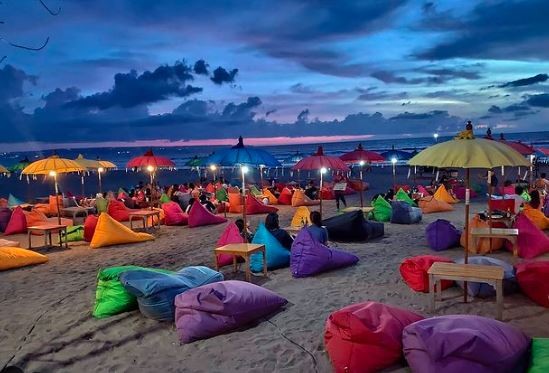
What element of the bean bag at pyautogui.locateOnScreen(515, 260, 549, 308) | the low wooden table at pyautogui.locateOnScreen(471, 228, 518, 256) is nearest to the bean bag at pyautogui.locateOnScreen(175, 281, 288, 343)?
the bean bag at pyautogui.locateOnScreen(515, 260, 549, 308)

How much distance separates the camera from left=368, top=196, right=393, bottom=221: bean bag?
492 inches

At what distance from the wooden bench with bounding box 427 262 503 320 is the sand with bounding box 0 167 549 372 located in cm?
33

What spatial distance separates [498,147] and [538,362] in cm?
270

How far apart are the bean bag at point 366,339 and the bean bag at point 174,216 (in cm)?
994

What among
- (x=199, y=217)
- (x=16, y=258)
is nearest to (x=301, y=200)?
(x=199, y=217)

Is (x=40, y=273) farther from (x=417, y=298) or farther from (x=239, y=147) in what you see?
(x=417, y=298)

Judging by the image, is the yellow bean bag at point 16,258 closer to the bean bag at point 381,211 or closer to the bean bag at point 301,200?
the bean bag at point 381,211

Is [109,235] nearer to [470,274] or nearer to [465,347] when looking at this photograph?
[470,274]

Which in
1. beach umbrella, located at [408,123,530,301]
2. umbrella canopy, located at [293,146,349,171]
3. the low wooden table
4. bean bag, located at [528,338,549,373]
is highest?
beach umbrella, located at [408,123,530,301]

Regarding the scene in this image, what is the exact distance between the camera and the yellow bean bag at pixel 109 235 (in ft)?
34.9

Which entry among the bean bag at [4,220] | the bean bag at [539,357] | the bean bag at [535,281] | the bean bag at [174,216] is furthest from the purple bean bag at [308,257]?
the bean bag at [4,220]

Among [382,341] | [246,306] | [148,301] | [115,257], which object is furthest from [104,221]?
[382,341]

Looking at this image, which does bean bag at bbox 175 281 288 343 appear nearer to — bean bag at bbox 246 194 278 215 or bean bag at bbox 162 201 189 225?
bean bag at bbox 162 201 189 225

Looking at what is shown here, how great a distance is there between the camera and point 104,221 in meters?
10.9
